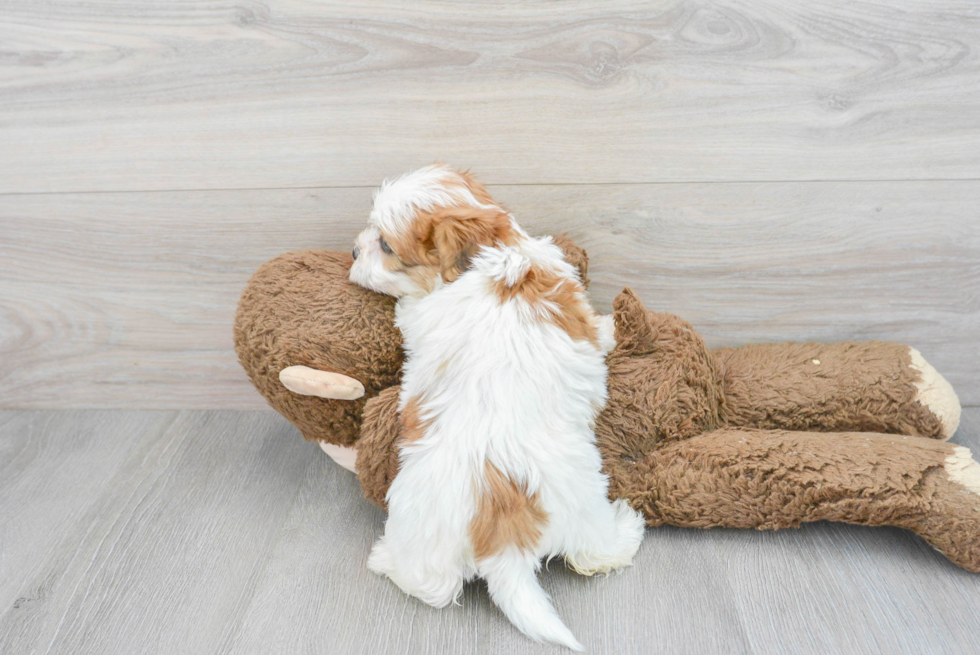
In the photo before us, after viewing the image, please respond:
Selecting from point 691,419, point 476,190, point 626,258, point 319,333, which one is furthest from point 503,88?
point 691,419

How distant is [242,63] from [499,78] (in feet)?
1.32

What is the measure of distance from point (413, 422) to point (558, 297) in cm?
25

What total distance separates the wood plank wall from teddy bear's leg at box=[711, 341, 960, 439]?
135mm

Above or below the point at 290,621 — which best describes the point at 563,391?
above

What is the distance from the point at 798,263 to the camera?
1147 mm

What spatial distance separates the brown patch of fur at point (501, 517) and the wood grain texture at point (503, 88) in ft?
1.70

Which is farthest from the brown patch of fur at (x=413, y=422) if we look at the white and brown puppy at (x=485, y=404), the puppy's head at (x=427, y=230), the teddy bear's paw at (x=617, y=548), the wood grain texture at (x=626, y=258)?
the wood grain texture at (x=626, y=258)

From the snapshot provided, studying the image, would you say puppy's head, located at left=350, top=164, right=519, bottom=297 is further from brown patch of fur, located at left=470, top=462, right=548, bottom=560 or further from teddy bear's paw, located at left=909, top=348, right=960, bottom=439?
teddy bear's paw, located at left=909, top=348, right=960, bottom=439

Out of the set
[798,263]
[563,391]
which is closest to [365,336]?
[563,391]

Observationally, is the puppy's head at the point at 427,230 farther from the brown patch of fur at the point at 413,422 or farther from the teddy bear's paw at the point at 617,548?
the teddy bear's paw at the point at 617,548

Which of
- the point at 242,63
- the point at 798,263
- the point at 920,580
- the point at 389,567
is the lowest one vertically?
the point at 389,567

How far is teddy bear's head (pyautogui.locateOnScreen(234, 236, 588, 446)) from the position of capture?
943 mm

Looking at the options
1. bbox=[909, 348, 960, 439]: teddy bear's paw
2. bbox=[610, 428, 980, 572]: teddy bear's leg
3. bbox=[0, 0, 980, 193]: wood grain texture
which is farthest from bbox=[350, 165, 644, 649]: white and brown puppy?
bbox=[909, 348, 960, 439]: teddy bear's paw

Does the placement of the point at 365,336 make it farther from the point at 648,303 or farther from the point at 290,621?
the point at 648,303
